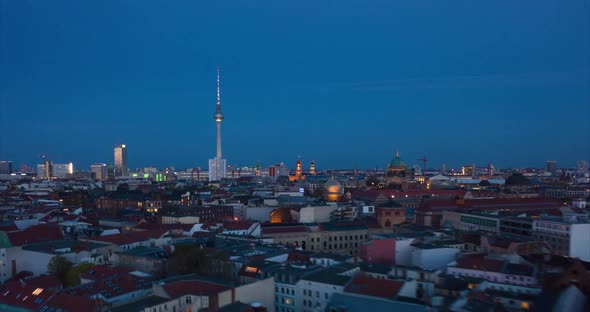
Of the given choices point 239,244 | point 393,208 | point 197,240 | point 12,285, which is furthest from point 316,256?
point 393,208

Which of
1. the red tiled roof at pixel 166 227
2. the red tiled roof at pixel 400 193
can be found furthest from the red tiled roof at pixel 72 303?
the red tiled roof at pixel 400 193

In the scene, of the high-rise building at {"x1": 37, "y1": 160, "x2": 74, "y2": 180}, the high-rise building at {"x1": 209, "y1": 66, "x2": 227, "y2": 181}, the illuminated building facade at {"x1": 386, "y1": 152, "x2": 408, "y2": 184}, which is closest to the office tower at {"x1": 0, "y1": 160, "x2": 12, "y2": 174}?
the high-rise building at {"x1": 37, "y1": 160, "x2": 74, "y2": 180}

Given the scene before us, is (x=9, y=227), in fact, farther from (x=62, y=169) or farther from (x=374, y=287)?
(x=62, y=169)

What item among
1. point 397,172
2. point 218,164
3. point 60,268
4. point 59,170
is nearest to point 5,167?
point 59,170

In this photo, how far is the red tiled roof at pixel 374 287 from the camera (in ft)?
61.0

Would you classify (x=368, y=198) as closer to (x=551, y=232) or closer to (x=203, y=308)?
(x=551, y=232)

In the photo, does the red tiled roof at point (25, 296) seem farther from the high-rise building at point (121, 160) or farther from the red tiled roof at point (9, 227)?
the high-rise building at point (121, 160)

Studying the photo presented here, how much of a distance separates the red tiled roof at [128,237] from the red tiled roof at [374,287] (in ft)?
56.7

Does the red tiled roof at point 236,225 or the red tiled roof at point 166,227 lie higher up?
the red tiled roof at point 236,225

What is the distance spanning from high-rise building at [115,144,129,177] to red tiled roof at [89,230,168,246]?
152012 millimetres

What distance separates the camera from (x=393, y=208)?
4162 cm

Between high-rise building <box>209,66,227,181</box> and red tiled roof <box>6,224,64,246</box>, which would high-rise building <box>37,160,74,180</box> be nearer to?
high-rise building <box>209,66,227,181</box>

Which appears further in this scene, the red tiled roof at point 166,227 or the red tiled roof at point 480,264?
the red tiled roof at point 166,227

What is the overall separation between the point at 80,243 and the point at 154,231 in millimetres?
5858
